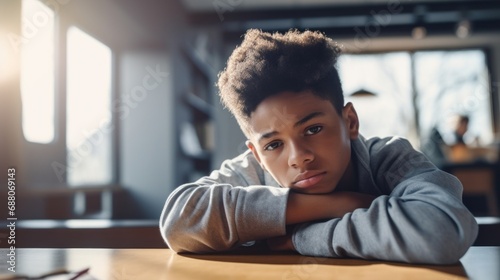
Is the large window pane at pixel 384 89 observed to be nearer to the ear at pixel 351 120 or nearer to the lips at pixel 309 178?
the ear at pixel 351 120

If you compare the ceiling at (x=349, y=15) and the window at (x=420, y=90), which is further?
the window at (x=420, y=90)

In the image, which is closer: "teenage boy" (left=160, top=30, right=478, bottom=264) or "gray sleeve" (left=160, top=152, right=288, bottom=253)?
"teenage boy" (left=160, top=30, right=478, bottom=264)

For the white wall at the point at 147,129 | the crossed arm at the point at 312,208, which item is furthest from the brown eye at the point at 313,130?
the white wall at the point at 147,129

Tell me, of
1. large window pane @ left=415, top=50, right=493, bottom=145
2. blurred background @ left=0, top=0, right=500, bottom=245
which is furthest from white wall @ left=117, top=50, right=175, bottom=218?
large window pane @ left=415, top=50, right=493, bottom=145

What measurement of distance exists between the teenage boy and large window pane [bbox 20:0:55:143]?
1761 mm

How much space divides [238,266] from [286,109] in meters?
0.32

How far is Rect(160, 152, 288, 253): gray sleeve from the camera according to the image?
84 centimetres

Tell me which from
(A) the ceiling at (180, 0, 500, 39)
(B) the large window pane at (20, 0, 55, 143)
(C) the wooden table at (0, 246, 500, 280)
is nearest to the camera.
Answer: (C) the wooden table at (0, 246, 500, 280)

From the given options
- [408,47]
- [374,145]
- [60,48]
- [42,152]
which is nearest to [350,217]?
[374,145]

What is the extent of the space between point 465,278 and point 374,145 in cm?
55

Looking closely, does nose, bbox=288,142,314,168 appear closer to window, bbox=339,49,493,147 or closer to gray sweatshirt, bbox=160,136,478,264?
gray sweatshirt, bbox=160,136,478,264

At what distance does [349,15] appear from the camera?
5.68 meters

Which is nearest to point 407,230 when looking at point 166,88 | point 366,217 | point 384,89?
point 366,217

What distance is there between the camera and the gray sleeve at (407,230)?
0.70 meters
